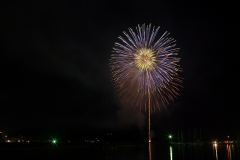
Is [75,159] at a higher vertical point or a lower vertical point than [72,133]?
lower

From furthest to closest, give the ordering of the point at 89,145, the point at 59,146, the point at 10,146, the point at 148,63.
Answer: the point at 89,145
the point at 59,146
the point at 10,146
the point at 148,63

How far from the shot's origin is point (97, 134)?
418ft

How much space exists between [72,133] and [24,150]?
6295cm

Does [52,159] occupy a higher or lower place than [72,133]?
lower

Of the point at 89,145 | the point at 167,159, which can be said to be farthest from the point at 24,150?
the point at 167,159

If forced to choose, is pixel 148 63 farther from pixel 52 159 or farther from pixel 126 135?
pixel 126 135

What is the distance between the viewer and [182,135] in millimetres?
147875

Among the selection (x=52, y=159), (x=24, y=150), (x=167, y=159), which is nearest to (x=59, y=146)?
(x=24, y=150)

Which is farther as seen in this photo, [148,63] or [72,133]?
[72,133]

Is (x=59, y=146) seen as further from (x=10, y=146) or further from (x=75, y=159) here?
(x=75, y=159)

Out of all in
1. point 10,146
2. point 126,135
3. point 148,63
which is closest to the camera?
point 148,63

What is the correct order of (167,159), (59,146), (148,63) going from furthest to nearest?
1. (59,146)
2. (167,159)
3. (148,63)

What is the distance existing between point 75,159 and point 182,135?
113 meters

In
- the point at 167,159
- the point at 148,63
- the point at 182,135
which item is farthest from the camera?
the point at 182,135
